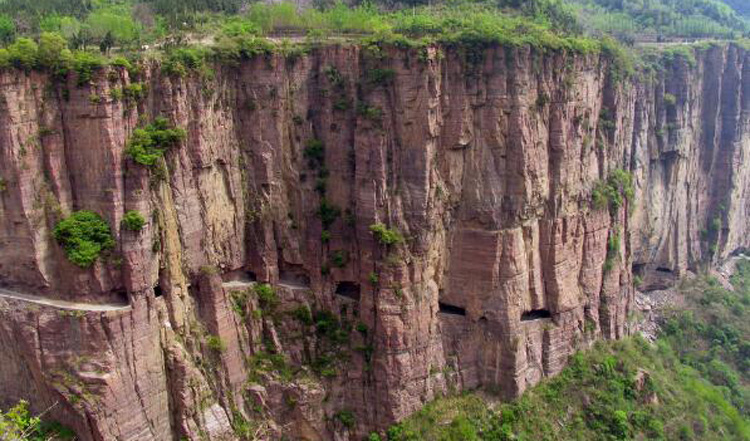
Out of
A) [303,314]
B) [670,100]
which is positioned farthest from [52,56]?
[670,100]

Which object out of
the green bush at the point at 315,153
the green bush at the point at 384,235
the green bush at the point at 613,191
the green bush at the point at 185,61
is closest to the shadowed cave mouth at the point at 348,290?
the green bush at the point at 384,235

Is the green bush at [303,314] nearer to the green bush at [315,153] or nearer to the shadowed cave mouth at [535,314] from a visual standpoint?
the green bush at [315,153]

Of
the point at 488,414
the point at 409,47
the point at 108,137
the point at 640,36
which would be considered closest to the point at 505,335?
the point at 488,414

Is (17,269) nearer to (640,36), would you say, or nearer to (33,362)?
(33,362)

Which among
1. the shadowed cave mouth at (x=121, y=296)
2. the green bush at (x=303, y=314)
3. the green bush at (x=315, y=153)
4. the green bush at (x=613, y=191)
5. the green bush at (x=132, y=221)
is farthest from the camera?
the green bush at (x=613, y=191)

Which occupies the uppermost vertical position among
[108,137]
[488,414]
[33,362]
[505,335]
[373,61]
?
[373,61]

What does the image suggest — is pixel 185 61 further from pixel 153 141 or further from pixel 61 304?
pixel 61 304
